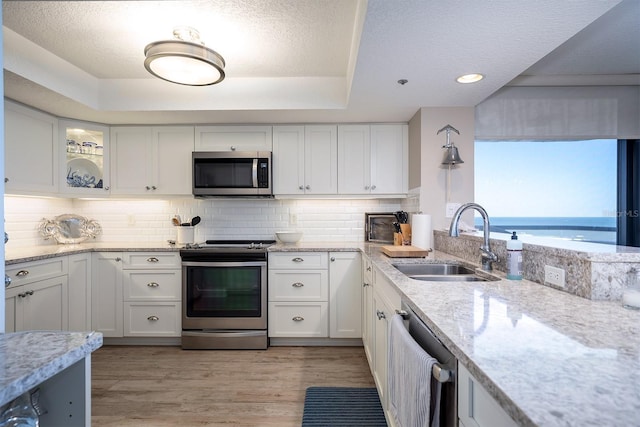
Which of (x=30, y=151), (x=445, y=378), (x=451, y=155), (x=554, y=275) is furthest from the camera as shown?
(x=30, y=151)

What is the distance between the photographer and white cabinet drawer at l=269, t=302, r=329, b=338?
9.01ft

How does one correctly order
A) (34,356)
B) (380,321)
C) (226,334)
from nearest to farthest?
(34,356), (380,321), (226,334)

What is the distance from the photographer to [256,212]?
333 centimetres

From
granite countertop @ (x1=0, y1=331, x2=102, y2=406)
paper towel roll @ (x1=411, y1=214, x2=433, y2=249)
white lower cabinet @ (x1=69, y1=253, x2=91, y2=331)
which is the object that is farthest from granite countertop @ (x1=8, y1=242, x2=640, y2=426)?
white lower cabinet @ (x1=69, y1=253, x2=91, y2=331)

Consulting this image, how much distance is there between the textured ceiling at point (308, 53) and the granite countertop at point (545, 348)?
126cm

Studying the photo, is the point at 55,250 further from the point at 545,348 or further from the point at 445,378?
the point at 545,348

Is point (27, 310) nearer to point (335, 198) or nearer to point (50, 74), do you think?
point (50, 74)

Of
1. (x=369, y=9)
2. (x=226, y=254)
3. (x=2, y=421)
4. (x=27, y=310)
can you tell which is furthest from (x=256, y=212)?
(x=2, y=421)

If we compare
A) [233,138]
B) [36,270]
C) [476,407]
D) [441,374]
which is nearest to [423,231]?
[441,374]

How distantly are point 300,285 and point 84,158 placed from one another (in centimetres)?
245

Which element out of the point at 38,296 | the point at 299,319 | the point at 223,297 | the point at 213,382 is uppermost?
the point at 38,296

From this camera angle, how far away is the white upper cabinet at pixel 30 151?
7.90 ft

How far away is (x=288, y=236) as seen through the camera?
3043 mm

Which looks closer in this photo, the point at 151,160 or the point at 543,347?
the point at 543,347
